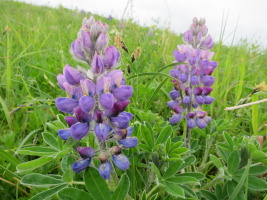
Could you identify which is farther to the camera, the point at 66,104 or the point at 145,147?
the point at 145,147

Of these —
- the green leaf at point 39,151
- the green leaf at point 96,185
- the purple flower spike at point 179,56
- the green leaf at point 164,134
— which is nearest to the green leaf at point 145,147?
the green leaf at point 164,134

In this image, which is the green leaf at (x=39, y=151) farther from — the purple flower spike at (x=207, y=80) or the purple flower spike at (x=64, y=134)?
the purple flower spike at (x=207, y=80)

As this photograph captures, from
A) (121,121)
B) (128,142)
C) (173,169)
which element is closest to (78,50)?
(121,121)

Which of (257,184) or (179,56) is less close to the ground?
(179,56)

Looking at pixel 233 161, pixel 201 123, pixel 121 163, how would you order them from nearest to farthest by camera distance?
1. pixel 121 163
2. pixel 233 161
3. pixel 201 123

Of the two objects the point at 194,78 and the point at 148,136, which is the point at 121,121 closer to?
the point at 148,136

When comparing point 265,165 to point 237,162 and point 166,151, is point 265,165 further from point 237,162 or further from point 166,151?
point 166,151

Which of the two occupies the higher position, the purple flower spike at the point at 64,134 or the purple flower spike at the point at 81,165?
the purple flower spike at the point at 64,134
